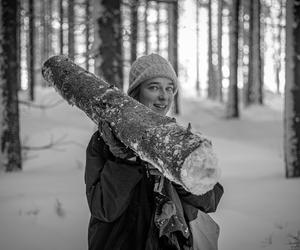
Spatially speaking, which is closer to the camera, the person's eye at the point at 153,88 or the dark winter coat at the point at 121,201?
the dark winter coat at the point at 121,201

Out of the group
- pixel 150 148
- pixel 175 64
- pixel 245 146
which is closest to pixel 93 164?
pixel 150 148

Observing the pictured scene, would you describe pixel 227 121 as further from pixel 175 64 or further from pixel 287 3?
pixel 287 3

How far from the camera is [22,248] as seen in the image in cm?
322

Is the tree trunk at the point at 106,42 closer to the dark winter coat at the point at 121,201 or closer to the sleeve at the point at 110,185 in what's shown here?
the dark winter coat at the point at 121,201

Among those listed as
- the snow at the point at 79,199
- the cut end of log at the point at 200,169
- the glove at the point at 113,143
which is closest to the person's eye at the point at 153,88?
the glove at the point at 113,143

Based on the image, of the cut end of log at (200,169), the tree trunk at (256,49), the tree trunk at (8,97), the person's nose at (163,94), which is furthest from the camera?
the tree trunk at (256,49)

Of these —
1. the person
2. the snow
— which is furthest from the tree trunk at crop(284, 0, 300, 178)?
the person

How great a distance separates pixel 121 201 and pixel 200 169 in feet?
1.70

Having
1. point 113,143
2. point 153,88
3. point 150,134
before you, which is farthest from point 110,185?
point 153,88

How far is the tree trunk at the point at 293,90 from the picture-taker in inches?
218

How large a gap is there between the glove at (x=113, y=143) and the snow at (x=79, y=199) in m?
2.14

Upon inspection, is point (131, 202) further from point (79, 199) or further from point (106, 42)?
point (106, 42)

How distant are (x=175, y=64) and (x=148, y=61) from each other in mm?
11997

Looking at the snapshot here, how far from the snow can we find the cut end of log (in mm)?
2176
